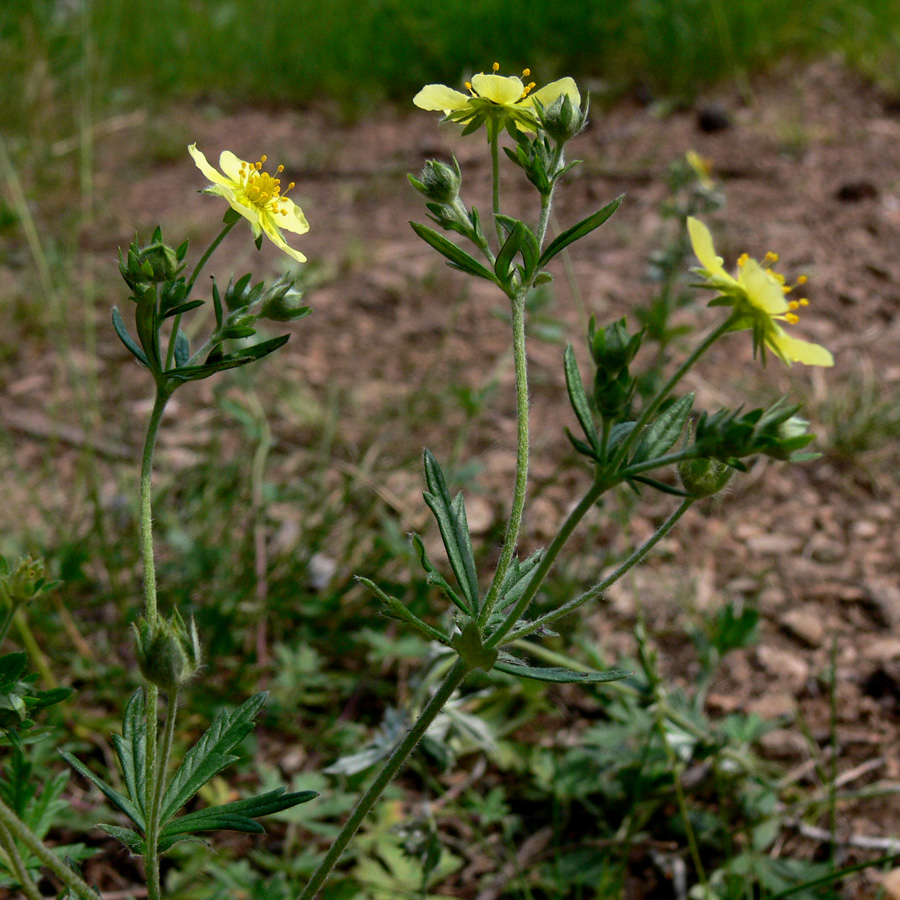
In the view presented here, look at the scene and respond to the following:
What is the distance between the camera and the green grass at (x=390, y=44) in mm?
4941

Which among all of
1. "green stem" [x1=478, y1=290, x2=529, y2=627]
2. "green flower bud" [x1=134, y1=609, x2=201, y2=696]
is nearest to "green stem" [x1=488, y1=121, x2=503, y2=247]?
"green stem" [x1=478, y1=290, x2=529, y2=627]

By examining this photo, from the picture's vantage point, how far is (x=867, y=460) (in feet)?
9.51

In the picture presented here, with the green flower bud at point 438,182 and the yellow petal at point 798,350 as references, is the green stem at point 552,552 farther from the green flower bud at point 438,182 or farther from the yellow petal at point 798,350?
the green flower bud at point 438,182

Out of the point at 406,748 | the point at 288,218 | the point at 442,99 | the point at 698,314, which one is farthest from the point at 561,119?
the point at 698,314

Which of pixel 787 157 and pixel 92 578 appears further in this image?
pixel 787 157

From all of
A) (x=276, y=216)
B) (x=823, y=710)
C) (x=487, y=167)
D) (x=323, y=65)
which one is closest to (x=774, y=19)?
(x=487, y=167)

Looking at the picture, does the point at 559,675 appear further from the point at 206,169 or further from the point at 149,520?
the point at 206,169

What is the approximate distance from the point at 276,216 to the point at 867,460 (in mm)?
2248

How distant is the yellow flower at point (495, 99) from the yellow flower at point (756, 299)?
1.22ft

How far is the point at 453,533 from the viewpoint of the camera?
4.14 ft

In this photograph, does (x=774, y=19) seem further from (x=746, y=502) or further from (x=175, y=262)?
(x=175, y=262)

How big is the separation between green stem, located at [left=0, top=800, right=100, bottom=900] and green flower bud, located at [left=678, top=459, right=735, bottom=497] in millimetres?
908

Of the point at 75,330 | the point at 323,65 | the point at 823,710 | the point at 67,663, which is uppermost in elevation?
the point at 323,65

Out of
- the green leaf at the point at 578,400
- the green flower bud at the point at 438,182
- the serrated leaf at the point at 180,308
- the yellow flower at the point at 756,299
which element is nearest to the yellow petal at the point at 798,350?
the yellow flower at the point at 756,299
